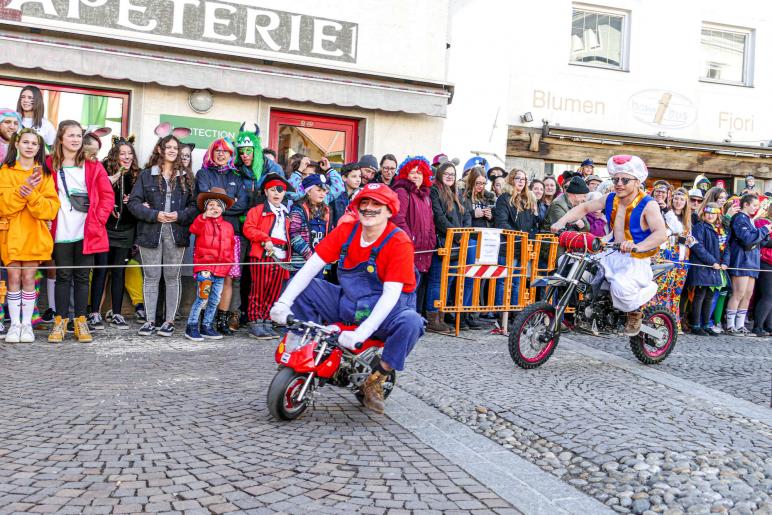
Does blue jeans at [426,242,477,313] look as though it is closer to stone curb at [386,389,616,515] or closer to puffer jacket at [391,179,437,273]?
puffer jacket at [391,179,437,273]

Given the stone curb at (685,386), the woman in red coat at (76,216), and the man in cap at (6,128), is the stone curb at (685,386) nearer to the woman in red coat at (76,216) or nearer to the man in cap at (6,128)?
the woman in red coat at (76,216)

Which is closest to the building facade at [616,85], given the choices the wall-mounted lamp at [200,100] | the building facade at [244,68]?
the building facade at [244,68]

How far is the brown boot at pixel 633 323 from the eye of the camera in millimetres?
7609

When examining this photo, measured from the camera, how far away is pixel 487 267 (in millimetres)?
9281

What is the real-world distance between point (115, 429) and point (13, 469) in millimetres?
804

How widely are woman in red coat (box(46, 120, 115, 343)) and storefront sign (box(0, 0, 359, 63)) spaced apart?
234cm

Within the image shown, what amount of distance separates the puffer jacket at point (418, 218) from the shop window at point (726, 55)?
396 inches

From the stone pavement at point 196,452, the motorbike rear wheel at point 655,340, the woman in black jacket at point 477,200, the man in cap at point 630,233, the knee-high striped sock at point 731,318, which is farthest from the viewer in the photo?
the knee-high striped sock at point 731,318

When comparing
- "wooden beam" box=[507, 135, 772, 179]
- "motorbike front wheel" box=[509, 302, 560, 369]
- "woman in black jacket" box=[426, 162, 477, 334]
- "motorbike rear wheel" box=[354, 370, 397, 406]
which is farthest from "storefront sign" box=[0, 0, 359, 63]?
"motorbike rear wheel" box=[354, 370, 397, 406]

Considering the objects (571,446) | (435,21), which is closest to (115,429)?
(571,446)

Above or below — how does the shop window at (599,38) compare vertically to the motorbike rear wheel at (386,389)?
above

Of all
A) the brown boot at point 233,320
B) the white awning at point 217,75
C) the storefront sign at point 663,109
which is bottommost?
the brown boot at point 233,320

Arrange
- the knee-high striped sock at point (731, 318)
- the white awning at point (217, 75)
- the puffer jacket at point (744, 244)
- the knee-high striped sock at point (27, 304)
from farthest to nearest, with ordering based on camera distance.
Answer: the knee-high striped sock at point (731, 318) → the puffer jacket at point (744, 244) → the white awning at point (217, 75) → the knee-high striped sock at point (27, 304)

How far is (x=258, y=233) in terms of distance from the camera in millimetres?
8398
